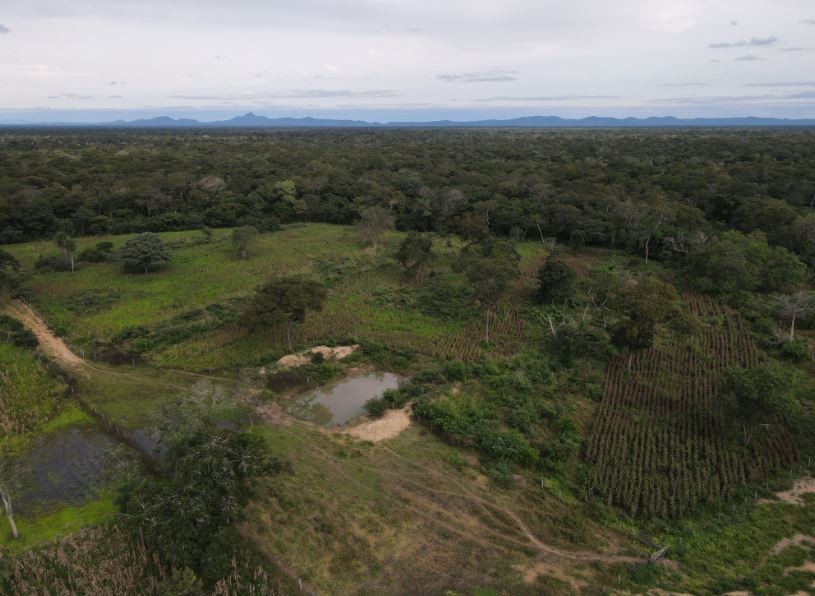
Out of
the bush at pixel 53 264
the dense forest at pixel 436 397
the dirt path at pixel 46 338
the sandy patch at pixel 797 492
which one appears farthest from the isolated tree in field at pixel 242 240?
the sandy patch at pixel 797 492

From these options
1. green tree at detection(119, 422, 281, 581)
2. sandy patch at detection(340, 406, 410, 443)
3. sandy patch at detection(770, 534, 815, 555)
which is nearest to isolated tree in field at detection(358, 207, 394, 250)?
sandy patch at detection(340, 406, 410, 443)

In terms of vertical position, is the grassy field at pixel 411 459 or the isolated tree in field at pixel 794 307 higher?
the isolated tree in field at pixel 794 307

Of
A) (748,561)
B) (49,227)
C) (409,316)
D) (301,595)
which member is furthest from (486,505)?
(49,227)

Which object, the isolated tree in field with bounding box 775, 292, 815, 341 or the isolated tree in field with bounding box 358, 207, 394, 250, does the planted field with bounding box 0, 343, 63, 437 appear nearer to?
the isolated tree in field with bounding box 358, 207, 394, 250

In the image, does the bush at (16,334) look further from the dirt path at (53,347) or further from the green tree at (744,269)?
the green tree at (744,269)

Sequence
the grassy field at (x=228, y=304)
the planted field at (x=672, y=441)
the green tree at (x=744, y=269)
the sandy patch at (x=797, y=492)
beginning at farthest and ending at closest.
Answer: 1. the green tree at (x=744, y=269)
2. the grassy field at (x=228, y=304)
3. the planted field at (x=672, y=441)
4. the sandy patch at (x=797, y=492)
